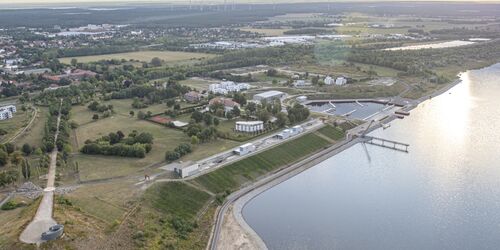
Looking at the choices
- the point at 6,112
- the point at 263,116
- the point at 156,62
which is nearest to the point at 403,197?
the point at 263,116

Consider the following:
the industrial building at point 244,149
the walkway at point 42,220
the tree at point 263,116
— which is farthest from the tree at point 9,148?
the tree at point 263,116

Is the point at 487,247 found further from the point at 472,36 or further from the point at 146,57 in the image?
the point at 472,36

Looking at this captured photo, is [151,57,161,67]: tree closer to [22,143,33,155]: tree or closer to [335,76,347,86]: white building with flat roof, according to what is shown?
[335,76,347,86]: white building with flat roof

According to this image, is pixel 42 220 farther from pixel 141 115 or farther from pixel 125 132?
pixel 141 115

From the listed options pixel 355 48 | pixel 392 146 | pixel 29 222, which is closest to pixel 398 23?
pixel 355 48

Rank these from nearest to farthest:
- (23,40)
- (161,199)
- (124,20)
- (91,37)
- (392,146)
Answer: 1. (161,199)
2. (392,146)
3. (23,40)
4. (91,37)
5. (124,20)

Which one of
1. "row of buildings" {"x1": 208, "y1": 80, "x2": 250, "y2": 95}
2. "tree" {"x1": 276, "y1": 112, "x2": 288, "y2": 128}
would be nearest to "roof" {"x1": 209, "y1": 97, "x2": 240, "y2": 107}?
"row of buildings" {"x1": 208, "y1": 80, "x2": 250, "y2": 95}

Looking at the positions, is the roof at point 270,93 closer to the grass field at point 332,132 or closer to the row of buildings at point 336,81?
the row of buildings at point 336,81
